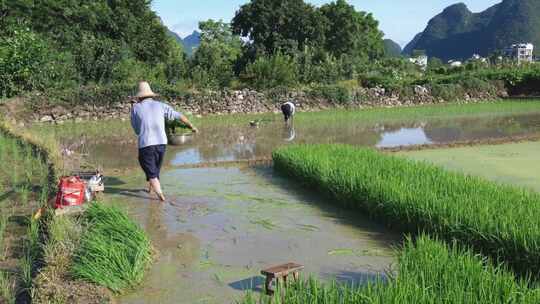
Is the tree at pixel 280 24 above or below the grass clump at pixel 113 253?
above

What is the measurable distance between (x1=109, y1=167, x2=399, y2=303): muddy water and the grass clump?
0.11 meters

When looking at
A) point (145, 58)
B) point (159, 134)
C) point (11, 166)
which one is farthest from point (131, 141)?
point (145, 58)

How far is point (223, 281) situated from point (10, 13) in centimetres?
2227

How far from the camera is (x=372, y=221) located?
4844 millimetres

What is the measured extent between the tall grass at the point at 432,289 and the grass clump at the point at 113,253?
0.99 m

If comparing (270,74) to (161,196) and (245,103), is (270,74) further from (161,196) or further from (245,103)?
(161,196)

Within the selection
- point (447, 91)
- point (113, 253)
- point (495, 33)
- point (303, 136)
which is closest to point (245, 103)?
point (303, 136)

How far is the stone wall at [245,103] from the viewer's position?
50.1ft

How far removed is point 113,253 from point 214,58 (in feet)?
79.0

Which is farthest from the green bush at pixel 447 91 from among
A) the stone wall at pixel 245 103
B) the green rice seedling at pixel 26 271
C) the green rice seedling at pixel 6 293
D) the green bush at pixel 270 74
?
the green rice seedling at pixel 6 293

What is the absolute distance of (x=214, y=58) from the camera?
2672 centimetres

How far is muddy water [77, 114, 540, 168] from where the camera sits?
31.0 feet

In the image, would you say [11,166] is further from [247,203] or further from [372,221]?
[372,221]

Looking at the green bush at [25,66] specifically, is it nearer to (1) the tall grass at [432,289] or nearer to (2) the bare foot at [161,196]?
(2) the bare foot at [161,196]
